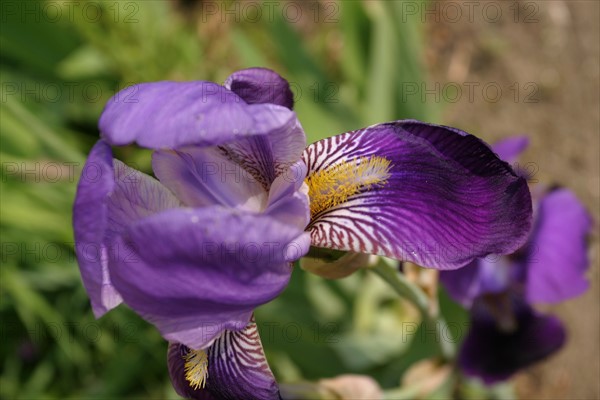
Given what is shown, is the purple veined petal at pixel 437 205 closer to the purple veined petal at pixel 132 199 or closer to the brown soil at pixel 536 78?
the purple veined petal at pixel 132 199

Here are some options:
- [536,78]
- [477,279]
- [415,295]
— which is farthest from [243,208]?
[536,78]

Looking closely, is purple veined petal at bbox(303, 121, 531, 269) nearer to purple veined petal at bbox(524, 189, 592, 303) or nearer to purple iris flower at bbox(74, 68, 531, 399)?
purple iris flower at bbox(74, 68, 531, 399)

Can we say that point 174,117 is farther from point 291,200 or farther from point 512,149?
point 512,149

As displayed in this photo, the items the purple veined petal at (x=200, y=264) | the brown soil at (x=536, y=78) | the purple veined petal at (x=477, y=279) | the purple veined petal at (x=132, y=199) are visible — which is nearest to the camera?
the purple veined petal at (x=200, y=264)

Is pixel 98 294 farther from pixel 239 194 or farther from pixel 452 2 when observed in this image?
pixel 452 2

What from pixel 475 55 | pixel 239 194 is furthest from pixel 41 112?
pixel 475 55

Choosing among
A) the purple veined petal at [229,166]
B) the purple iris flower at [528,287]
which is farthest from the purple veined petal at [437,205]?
the purple iris flower at [528,287]
